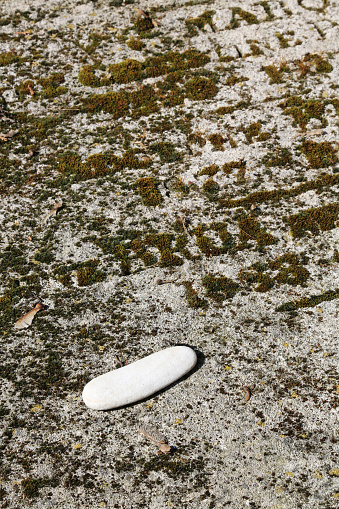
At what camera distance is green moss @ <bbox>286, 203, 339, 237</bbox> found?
11.3 metres

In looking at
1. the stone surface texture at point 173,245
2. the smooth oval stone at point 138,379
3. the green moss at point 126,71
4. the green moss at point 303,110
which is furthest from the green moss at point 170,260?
the green moss at point 126,71

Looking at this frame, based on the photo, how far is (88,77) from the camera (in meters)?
14.3

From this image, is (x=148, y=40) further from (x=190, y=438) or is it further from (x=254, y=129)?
(x=190, y=438)

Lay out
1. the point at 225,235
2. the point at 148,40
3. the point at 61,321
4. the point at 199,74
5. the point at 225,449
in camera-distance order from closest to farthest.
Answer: the point at 225,449 → the point at 61,321 → the point at 225,235 → the point at 199,74 → the point at 148,40

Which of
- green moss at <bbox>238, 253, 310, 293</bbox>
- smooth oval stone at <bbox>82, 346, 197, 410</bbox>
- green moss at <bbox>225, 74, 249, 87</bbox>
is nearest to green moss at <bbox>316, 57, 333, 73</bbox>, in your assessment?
green moss at <bbox>225, 74, 249, 87</bbox>

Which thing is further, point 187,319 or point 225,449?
point 187,319

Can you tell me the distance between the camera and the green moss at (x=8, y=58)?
14.8 meters

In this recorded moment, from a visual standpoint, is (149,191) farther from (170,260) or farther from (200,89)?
(200,89)

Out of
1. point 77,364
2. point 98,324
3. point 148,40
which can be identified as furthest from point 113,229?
point 148,40

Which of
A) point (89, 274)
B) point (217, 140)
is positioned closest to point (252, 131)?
point (217, 140)

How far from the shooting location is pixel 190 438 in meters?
8.50

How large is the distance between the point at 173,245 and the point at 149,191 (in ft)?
5.70

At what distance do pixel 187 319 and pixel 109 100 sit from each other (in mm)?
7382

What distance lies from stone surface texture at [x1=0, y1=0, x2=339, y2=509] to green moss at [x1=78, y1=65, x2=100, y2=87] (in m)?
0.07
